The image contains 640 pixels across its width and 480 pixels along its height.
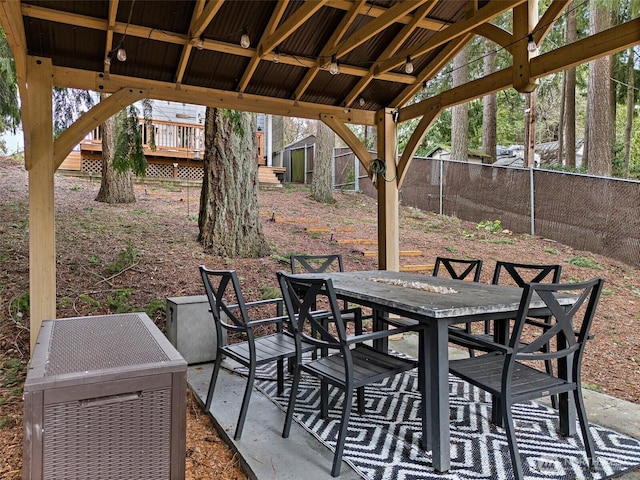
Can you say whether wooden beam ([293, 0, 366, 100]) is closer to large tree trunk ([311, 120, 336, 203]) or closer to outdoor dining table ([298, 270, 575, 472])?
outdoor dining table ([298, 270, 575, 472])

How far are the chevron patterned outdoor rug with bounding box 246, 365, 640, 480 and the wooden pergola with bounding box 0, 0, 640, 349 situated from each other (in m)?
2.35

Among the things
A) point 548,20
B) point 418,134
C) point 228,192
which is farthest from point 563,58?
point 228,192

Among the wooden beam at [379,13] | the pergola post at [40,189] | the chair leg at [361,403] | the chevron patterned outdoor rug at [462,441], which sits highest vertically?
the wooden beam at [379,13]

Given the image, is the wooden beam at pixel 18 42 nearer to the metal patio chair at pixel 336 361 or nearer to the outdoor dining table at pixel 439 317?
the metal patio chair at pixel 336 361

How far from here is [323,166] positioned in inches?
481

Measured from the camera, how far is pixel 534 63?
10.7 feet

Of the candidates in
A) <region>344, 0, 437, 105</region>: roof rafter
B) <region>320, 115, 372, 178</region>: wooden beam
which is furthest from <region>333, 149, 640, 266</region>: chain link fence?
<region>344, 0, 437, 105</region>: roof rafter

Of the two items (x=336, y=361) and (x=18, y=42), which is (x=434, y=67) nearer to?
(x=336, y=361)

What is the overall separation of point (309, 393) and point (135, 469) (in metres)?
1.73

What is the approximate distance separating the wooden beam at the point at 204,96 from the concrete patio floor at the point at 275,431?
8.10ft

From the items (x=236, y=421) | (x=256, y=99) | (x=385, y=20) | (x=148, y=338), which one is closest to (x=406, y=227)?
(x=256, y=99)

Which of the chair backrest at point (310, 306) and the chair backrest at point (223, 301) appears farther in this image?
the chair backrest at point (223, 301)

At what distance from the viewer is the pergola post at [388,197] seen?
4.80 meters

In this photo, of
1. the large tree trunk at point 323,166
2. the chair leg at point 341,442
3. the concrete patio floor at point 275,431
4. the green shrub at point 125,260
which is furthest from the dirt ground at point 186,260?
the large tree trunk at point 323,166
